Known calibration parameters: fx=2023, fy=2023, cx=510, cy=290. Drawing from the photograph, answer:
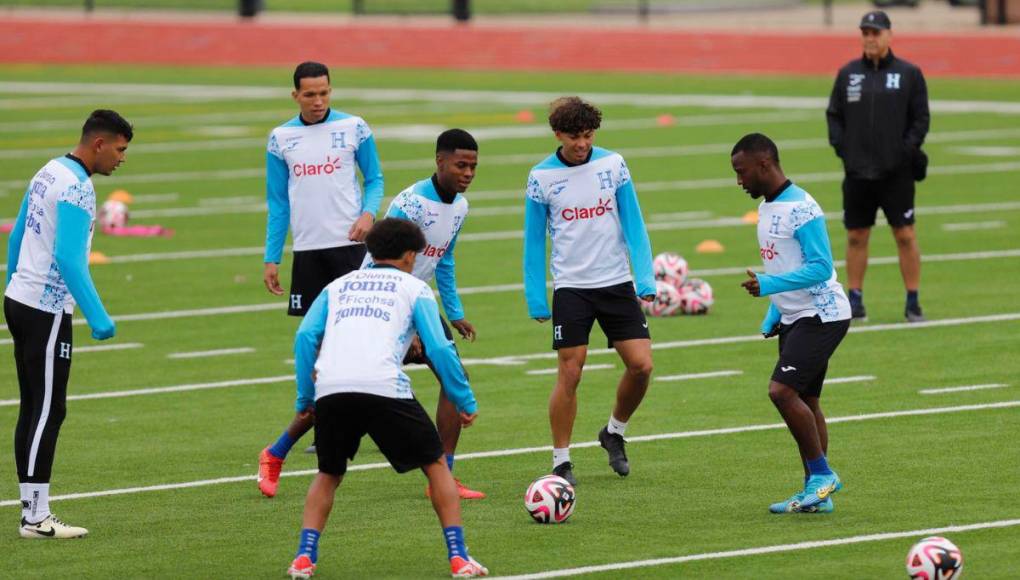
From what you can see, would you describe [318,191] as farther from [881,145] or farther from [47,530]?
[881,145]

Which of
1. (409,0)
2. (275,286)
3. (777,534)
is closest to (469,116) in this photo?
(409,0)

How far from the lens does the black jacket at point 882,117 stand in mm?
16719

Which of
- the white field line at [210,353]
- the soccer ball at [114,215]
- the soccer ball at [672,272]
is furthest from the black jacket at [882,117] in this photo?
the soccer ball at [114,215]

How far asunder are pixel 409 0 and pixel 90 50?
7.75m

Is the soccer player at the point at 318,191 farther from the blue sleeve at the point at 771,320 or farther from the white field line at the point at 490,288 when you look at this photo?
the white field line at the point at 490,288

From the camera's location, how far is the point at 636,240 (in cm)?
1134

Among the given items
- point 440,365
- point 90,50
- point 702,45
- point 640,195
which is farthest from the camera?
point 90,50

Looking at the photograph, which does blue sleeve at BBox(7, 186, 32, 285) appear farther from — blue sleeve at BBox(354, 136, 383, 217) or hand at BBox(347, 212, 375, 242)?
blue sleeve at BBox(354, 136, 383, 217)

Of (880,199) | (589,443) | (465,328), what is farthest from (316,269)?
(880,199)

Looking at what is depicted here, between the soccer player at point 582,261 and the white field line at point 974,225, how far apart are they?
37.0 ft

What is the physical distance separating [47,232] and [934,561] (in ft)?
15.3

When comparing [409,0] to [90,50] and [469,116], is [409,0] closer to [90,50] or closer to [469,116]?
[90,50]

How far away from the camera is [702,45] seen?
40.9 metres

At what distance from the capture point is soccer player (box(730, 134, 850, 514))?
10289 millimetres
